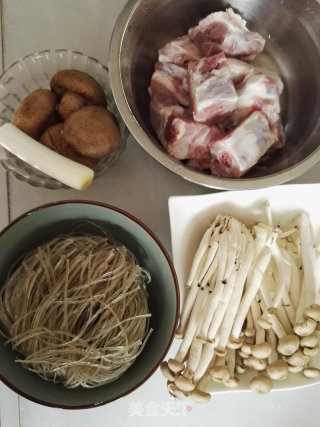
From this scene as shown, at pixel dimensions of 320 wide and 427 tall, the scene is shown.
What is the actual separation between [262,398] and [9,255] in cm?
61

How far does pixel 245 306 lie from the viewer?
2.71 feet

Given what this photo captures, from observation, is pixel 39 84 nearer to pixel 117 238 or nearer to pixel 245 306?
pixel 117 238

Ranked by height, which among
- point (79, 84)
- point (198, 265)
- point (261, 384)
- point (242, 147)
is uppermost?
point (79, 84)

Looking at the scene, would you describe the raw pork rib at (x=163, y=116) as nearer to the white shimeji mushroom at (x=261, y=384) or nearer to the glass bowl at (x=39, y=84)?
the glass bowl at (x=39, y=84)

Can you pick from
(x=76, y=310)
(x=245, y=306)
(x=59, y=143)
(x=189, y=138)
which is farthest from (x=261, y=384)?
(x=59, y=143)

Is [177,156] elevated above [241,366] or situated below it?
above

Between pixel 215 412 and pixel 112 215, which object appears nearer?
pixel 112 215

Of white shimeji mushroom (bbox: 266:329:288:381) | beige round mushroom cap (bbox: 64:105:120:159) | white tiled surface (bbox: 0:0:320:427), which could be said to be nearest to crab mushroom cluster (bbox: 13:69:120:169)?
beige round mushroom cap (bbox: 64:105:120:159)

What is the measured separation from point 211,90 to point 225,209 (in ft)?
0.78

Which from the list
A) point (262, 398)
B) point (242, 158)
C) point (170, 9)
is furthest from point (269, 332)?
point (170, 9)

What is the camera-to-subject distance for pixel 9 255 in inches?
29.3

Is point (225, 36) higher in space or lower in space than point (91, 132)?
higher

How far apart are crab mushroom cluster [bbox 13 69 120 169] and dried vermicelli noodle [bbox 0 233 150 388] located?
0.56 feet

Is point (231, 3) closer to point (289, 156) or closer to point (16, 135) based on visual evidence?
point (289, 156)
